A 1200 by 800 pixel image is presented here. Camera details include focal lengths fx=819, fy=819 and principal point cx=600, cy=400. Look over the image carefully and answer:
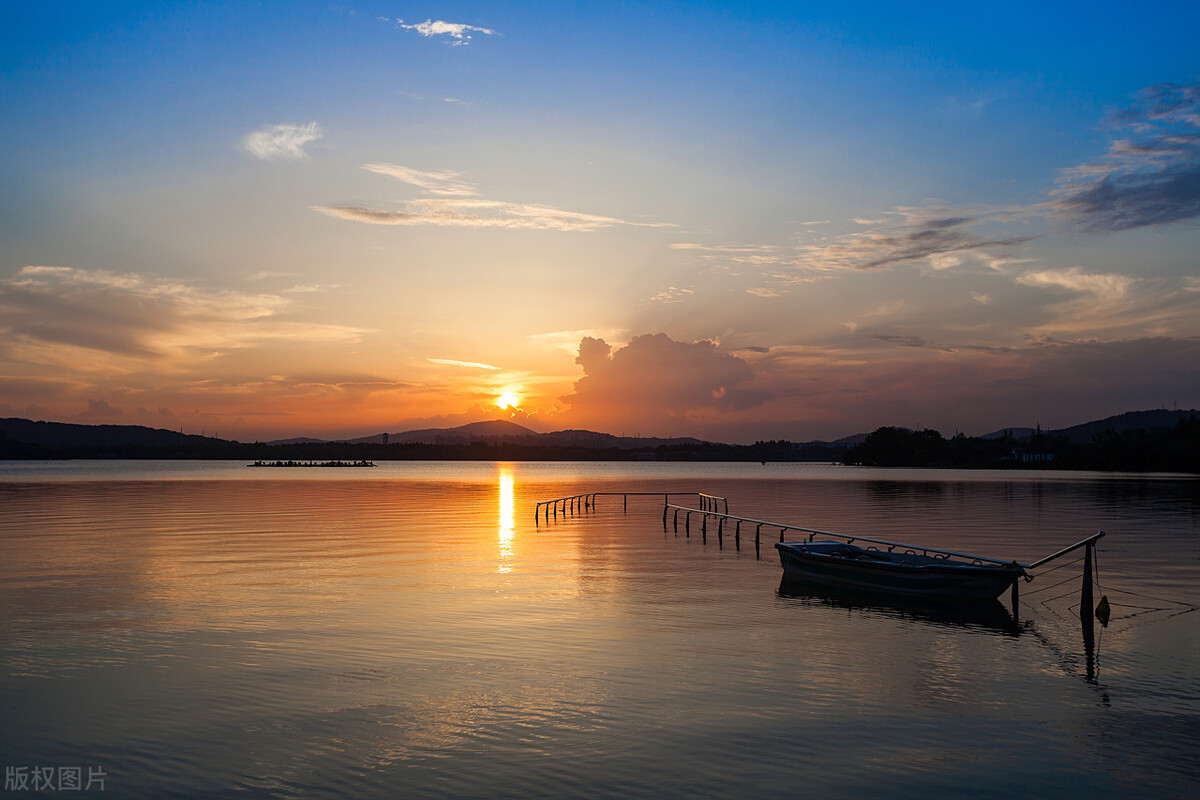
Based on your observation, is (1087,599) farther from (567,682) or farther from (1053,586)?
(567,682)

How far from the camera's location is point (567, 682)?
51.9ft

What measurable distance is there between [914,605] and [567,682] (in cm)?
1429

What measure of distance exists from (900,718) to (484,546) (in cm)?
2899

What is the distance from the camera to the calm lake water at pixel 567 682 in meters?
11.5

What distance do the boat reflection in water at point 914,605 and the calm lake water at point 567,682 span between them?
0.24 meters

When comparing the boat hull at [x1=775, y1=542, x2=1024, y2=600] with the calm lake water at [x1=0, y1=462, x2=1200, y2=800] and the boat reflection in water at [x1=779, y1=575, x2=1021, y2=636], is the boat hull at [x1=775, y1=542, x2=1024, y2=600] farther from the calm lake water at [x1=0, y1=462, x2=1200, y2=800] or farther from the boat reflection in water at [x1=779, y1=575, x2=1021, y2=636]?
the calm lake water at [x1=0, y1=462, x2=1200, y2=800]

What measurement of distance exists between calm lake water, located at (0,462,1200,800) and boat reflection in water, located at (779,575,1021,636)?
238mm

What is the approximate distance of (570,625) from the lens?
2128 cm

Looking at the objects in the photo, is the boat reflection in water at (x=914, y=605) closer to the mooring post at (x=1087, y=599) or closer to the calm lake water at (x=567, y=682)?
the calm lake water at (x=567, y=682)

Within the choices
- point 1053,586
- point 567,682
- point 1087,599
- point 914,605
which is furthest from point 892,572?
point 567,682

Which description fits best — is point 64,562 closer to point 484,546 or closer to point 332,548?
point 332,548

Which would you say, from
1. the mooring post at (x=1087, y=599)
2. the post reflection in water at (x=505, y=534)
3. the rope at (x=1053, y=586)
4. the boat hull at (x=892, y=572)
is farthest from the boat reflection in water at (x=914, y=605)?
the post reflection in water at (x=505, y=534)

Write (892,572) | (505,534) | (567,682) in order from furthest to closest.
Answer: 1. (505,534)
2. (892,572)
3. (567,682)

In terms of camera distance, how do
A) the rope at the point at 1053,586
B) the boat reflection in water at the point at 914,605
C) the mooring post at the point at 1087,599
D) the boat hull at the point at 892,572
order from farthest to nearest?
the rope at the point at 1053,586 → the boat hull at the point at 892,572 → the boat reflection in water at the point at 914,605 → the mooring post at the point at 1087,599
